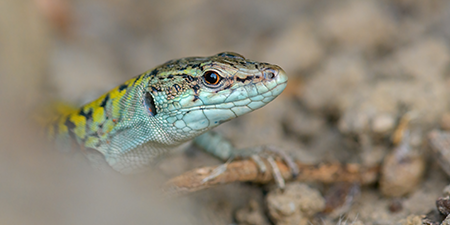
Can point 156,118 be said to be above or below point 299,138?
above

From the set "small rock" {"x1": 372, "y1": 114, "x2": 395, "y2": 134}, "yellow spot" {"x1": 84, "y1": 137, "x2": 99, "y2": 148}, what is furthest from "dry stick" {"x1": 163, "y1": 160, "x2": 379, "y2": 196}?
"yellow spot" {"x1": 84, "y1": 137, "x2": 99, "y2": 148}

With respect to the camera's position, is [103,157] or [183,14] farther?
[183,14]

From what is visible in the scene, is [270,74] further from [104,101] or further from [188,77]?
[104,101]

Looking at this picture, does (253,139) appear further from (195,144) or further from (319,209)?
(319,209)

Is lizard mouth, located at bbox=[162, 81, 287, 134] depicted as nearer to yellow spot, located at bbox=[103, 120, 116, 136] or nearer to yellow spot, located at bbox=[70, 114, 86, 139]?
yellow spot, located at bbox=[103, 120, 116, 136]

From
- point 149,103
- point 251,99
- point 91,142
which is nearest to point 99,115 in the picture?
point 91,142

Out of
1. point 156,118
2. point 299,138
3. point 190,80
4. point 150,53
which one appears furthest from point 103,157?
point 150,53
